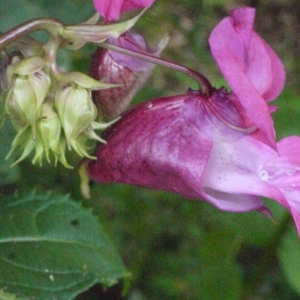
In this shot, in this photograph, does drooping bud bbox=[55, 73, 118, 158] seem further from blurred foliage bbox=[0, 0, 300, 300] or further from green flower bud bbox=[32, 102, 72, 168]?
blurred foliage bbox=[0, 0, 300, 300]

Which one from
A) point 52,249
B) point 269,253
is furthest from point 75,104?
point 269,253

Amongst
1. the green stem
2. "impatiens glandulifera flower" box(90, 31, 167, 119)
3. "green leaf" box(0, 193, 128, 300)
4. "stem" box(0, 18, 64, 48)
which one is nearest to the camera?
"stem" box(0, 18, 64, 48)

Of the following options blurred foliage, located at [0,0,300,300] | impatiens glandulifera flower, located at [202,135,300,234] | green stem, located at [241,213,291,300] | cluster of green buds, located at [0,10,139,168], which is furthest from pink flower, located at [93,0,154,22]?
green stem, located at [241,213,291,300]

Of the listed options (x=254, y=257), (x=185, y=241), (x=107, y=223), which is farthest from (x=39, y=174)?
(x=254, y=257)

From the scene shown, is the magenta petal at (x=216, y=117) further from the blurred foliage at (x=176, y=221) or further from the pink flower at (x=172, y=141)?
the blurred foliage at (x=176, y=221)

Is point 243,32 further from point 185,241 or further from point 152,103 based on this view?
point 185,241
